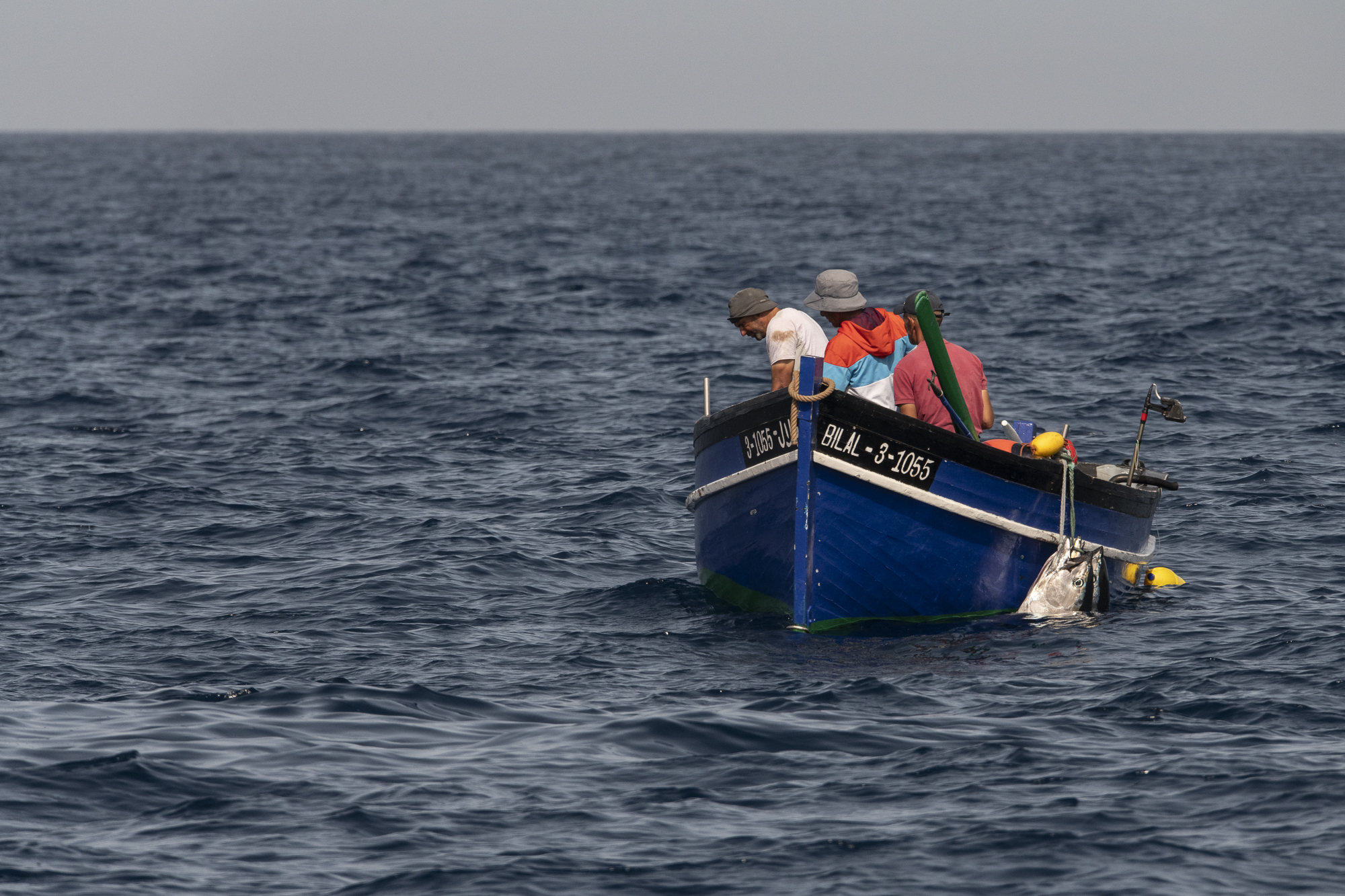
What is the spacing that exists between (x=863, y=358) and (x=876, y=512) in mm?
1136

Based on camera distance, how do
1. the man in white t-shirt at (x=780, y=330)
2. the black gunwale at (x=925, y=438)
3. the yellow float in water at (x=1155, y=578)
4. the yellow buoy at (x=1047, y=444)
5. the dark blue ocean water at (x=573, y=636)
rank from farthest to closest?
the yellow float in water at (x=1155, y=578) → the man in white t-shirt at (x=780, y=330) → the yellow buoy at (x=1047, y=444) → the black gunwale at (x=925, y=438) → the dark blue ocean water at (x=573, y=636)

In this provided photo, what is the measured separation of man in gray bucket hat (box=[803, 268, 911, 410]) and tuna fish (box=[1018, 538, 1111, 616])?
157 cm

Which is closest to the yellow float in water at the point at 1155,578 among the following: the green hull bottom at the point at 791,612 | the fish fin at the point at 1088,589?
the fish fin at the point at 1088,589

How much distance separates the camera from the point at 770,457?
10930mm

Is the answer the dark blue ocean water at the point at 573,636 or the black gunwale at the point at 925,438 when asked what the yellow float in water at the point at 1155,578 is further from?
the black gunwale at the point at 925,438

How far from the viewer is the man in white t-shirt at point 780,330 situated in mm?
11031

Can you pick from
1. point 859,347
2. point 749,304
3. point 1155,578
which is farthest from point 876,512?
point 1155,578

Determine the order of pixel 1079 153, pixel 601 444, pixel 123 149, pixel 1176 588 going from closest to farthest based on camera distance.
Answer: pixel 1176 588
pixel 601 444
pixel 1079 153
pixel 123 149

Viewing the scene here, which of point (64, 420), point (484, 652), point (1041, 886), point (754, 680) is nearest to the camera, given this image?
point (1041, 886)

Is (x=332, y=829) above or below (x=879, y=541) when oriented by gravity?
below

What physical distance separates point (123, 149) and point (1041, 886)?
162545 millimetres

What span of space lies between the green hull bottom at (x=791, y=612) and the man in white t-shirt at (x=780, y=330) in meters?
1.50

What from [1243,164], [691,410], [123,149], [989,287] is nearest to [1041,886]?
[691,410]

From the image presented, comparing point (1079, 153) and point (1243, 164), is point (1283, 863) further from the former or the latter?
point (1079, 153)
